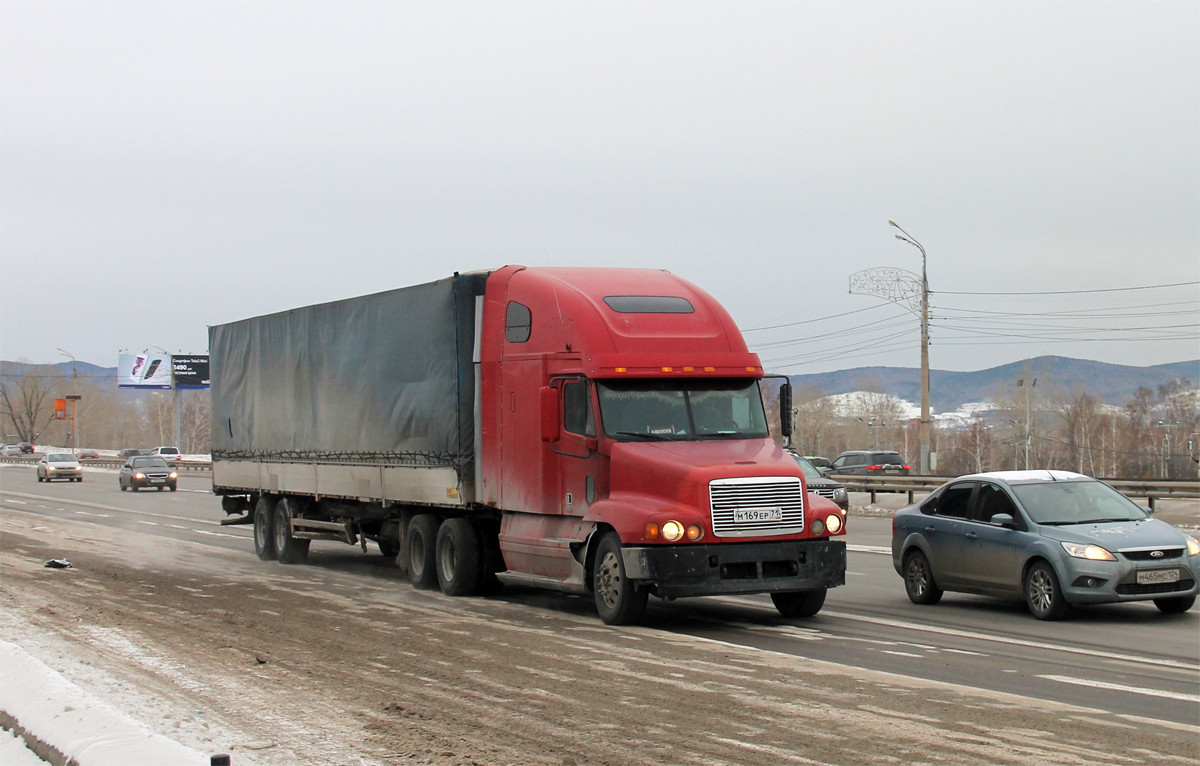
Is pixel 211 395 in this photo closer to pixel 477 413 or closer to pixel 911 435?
pixel 477 413

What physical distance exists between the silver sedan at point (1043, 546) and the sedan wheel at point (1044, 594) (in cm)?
1

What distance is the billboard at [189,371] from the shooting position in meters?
110

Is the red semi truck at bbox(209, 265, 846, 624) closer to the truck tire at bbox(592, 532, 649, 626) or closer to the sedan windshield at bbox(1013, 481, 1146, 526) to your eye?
the truck tire at bbox(592, 532, 649, 626)

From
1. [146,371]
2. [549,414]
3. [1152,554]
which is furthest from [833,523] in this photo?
[146,371]

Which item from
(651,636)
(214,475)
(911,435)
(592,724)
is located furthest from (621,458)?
(911,435)

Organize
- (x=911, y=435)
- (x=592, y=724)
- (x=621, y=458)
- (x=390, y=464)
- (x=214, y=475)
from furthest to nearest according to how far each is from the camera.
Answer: (x=911, y=435) → (x=214, y=475) → (x=390, y=464) → (x=621, y=458) → (x=592, y=724)

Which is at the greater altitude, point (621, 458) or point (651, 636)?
point (621, 458)

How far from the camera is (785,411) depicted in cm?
1389

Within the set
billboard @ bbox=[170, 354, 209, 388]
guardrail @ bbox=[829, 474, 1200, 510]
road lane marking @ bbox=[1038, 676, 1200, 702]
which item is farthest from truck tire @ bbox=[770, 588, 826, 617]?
billboard @ bbox=[170, 354, 209, 388]

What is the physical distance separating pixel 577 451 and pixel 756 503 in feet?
6.56

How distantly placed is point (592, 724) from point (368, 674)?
2.44 metres

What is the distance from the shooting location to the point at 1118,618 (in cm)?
1280

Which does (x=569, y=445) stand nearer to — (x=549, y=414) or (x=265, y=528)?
(x=549, y=414)

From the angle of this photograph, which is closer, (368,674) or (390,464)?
(368,674)
